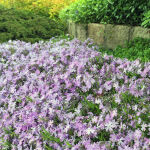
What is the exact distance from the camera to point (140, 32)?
4.71 metres

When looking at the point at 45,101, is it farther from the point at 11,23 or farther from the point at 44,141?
the point at 11,23

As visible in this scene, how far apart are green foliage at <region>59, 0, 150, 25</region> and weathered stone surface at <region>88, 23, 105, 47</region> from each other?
0.14m

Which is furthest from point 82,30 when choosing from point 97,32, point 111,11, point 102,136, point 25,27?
point 102,136

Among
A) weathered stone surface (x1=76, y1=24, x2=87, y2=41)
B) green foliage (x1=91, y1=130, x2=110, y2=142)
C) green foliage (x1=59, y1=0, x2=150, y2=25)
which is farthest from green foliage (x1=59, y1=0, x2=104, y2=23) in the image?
green foliage (x1=91, y1=130, x2=110, y2=142)

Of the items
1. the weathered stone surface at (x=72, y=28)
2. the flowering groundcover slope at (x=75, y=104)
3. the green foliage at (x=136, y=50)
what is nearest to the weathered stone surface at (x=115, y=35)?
the green foliage at (x=136, y=50)

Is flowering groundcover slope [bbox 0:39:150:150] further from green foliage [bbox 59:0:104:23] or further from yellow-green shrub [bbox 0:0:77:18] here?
yellow-green shrub [bbox 0:0:77:18]

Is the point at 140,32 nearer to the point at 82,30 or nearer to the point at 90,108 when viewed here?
the point at 82,30

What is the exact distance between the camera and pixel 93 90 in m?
2.19

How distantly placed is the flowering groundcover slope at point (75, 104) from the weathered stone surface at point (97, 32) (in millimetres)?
2535

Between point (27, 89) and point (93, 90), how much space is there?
2.25 feet

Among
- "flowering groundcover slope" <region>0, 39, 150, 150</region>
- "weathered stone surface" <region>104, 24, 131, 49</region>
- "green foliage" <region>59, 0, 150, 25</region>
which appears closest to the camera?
"flowering groundcover slope" <region>0, 39, 150, 150</region>

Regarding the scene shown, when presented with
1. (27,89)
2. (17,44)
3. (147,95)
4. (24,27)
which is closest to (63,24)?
(24,27)

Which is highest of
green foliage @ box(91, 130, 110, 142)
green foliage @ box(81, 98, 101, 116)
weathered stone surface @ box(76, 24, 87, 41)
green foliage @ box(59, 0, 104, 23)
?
green foliage @ box(59, 0, 104, 23)

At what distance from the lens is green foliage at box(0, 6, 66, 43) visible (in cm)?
571
